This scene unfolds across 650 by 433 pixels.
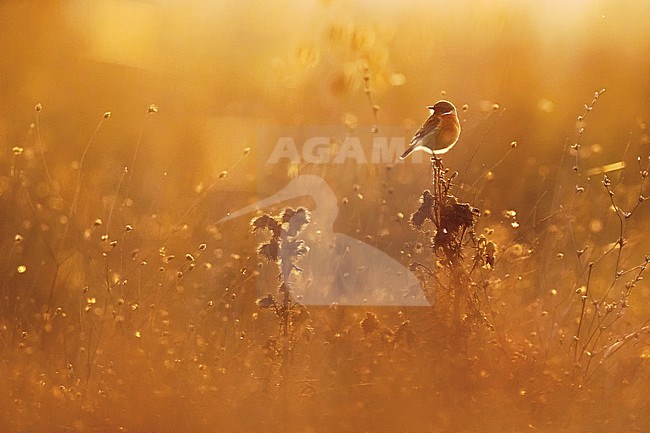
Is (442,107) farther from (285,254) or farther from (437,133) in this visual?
(285,254)

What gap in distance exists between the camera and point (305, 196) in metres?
1.24

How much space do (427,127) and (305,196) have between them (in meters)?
0.27

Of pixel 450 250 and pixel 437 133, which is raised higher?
pixel 437 133

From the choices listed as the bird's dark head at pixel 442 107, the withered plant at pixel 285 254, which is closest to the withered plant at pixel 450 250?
the bird's dark head at pixel 442 107

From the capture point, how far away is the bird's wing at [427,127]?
1233mm

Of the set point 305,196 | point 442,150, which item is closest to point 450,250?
point 442,150

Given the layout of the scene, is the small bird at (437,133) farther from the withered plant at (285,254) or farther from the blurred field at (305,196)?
the withered plant at (285,254)

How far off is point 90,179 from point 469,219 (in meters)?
0.74

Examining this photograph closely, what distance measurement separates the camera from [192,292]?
1258mm

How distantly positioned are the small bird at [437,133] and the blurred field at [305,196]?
0.03 meters

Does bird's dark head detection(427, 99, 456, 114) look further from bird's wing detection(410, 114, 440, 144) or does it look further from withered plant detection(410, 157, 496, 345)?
withered plant detection(410, 157, 496, 345)

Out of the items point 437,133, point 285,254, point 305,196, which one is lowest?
point 285,254

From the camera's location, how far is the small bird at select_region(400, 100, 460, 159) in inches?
48.5

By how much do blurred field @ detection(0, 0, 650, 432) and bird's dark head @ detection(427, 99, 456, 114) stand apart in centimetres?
2
